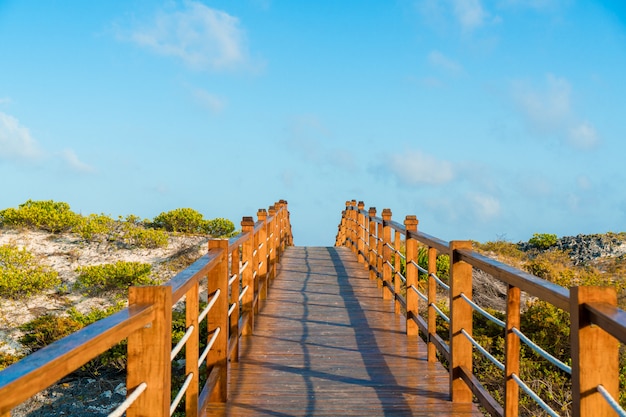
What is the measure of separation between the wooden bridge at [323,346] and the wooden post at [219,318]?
10 millimetres

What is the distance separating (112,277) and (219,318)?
10610mm

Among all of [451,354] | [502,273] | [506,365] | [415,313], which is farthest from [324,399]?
[415,313]

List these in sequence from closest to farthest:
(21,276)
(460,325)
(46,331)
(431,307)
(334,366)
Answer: (460,325), (334,366), (431,307), (46,331), (21,276)

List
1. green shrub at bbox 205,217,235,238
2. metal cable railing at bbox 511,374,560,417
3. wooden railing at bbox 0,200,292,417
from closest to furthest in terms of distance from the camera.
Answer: wooden railing at bbox 0,200,292,417 → metal cable railing at bbox 511,374,560,417 → green shrub at bbox 205,217,235,238

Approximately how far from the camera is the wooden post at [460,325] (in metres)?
4.41

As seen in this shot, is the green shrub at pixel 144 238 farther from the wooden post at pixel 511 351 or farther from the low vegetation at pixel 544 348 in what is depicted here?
the wooden post at pixel 511 351

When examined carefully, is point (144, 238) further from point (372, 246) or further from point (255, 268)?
point (255, 268)

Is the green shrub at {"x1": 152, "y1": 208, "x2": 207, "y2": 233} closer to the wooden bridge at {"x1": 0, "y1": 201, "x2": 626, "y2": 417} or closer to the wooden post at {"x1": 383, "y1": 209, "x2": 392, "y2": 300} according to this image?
the wooden bridge at {"x1": 0, "y1": 201, "x2": 626, "y2": 417}

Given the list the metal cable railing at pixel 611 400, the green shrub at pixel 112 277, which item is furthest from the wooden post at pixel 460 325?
the green shrub at pixel 112 277

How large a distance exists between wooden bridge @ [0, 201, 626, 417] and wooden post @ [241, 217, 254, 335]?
2 cm

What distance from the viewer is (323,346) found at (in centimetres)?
614

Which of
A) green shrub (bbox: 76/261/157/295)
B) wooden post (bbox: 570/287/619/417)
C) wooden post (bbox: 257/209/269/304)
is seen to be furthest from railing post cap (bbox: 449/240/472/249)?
green shrub (bbox: 76/261/157/295)

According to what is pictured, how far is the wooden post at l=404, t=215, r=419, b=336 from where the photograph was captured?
21.1 feet

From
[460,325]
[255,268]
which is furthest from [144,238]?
[460,325]
